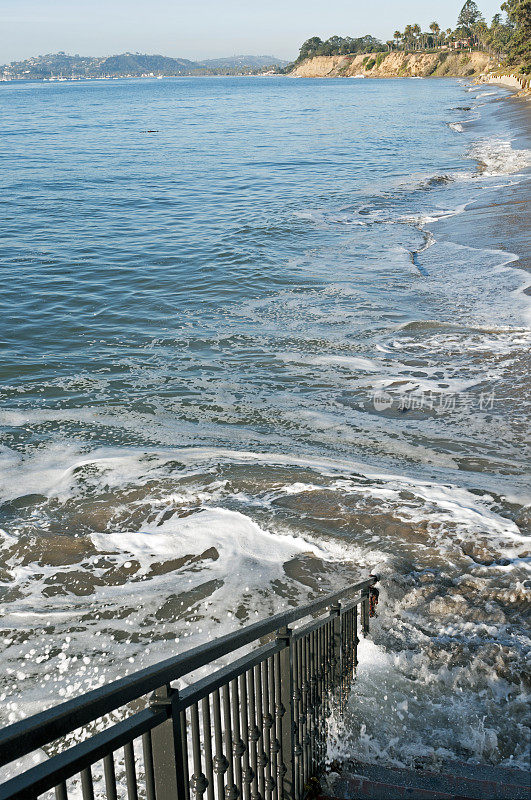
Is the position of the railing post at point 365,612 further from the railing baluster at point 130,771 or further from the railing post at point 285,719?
the railing baluster at point 130,771

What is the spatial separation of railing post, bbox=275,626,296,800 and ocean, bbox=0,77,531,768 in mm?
808

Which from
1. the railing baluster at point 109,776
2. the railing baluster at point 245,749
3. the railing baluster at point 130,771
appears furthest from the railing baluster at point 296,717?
the railing baluster at point 109,776

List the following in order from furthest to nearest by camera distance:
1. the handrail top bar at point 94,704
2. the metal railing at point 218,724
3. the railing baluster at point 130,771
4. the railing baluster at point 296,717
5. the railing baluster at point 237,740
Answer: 1. the railing baluster at point 296,717
2. the railing baluster at point 237,740
3. the railing baluster at point 130,771
4. the metal railing at point 218,724
5. the handrail top bar at point 94,704

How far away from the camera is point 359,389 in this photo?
10.8m

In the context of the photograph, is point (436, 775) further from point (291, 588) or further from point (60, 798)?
point (60, 798)

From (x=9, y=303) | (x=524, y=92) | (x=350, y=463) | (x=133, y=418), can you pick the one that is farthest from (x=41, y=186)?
(x=524, y=92)

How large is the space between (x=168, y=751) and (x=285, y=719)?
1300mm

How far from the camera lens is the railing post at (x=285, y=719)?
322 centimetres

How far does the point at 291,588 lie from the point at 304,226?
19.5 metres

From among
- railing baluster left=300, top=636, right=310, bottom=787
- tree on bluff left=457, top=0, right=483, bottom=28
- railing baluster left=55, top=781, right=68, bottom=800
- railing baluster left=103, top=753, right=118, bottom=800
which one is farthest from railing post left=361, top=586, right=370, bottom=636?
tree on bluff left=457, top=0, right=483, bottom=28

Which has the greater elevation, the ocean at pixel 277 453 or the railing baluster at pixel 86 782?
the railing baluster at pixel 86 782

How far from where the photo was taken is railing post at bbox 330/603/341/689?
4.17 meters

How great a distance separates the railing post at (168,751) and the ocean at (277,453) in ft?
7.28

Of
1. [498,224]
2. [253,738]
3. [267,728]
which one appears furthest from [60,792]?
[498,224]
